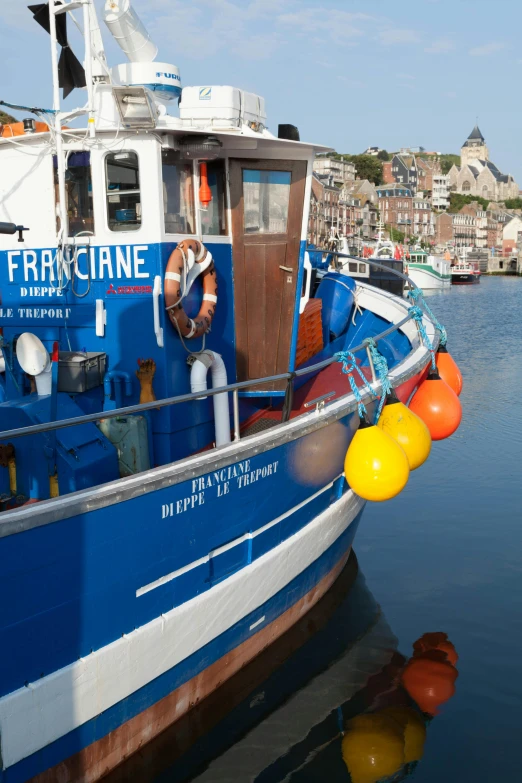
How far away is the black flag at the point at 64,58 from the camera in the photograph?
22.1 feet

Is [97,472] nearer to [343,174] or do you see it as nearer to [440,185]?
[343,174]

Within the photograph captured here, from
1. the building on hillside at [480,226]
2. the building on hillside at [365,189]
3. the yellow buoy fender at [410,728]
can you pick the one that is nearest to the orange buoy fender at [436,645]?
the yellow buoy fender at [410,728]

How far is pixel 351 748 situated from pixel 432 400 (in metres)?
3.86

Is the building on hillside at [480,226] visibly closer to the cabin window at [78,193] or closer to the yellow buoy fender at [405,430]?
the yellow buoy fender at [405,430]

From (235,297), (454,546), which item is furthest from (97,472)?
(454,546)

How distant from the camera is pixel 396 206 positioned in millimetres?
147125

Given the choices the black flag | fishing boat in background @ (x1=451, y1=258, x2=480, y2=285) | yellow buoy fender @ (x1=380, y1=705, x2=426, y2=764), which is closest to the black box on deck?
the black flag

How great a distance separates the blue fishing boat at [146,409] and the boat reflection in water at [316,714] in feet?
1.00

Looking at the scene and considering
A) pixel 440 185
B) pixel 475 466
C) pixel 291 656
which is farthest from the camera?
pixel 440 185

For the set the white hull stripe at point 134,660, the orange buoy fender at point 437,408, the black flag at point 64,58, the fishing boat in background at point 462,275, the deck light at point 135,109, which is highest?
the black flag at point 64,58

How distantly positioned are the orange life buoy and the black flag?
191 cm

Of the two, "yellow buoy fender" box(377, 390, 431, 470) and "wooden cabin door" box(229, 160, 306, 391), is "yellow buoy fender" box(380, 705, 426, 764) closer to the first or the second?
"yellow buoy fender" box(377, 390, 431, 470)

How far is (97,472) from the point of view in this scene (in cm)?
589

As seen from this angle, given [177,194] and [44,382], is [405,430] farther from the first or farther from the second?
[44,382]
